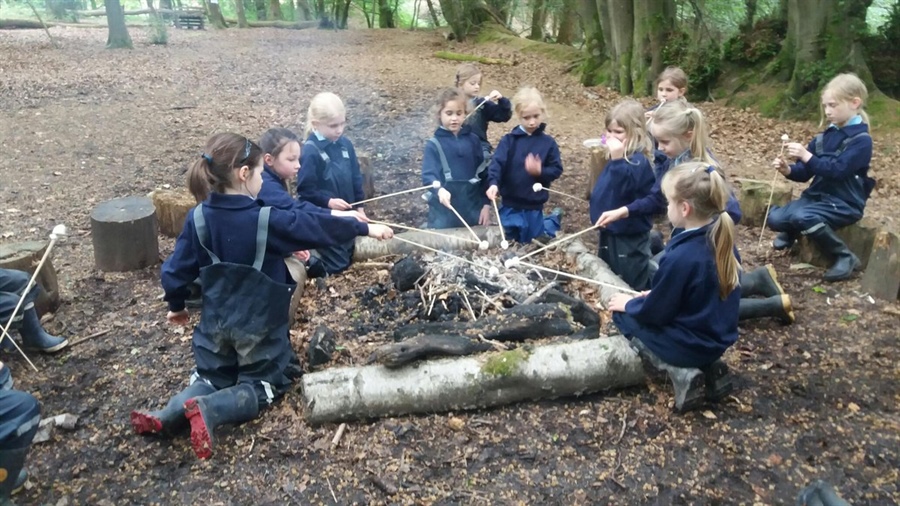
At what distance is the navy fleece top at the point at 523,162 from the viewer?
225 inches

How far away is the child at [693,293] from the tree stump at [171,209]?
4219mm

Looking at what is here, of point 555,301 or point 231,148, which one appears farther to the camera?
point 555,301

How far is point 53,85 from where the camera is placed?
41.4 feet

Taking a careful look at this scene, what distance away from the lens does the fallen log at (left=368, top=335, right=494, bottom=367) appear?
3771mm

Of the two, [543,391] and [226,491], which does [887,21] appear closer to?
[543,391]

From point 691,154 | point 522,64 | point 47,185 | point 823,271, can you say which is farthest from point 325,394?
point 522,64

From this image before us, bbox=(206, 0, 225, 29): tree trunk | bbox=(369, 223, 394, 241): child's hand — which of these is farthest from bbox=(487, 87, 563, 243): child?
bbox=(206, 0, 225, 29): tree trunk

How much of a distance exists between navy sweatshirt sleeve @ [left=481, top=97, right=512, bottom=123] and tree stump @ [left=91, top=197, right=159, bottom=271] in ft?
9.89

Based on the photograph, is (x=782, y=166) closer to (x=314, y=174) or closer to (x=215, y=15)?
(x=314, y=174)

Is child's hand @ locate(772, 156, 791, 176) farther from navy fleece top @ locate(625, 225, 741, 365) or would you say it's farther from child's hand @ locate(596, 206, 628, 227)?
navy fleece top @ locate(625, 225, 741, 365)

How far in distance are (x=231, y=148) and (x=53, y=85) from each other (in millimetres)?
11286

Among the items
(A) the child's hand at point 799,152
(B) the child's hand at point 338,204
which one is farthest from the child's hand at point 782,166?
(B) the child's hand at point 338,204

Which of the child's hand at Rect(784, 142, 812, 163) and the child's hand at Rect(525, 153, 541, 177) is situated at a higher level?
the child's hand at Rect(784, 142, 812, 163)

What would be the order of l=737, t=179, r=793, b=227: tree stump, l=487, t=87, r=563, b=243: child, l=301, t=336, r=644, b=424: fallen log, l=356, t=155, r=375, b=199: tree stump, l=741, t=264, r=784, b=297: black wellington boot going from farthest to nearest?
l=356, t=155, r=375, b=199: tree stump
l=737, t=179, r=793, b=227: tree stump
l=487, t=87, r=563, b=243: child
l=741, t=264, r=784, b=297: black wellington boot
l=301, t=336, r=644, b=424: fallen log
